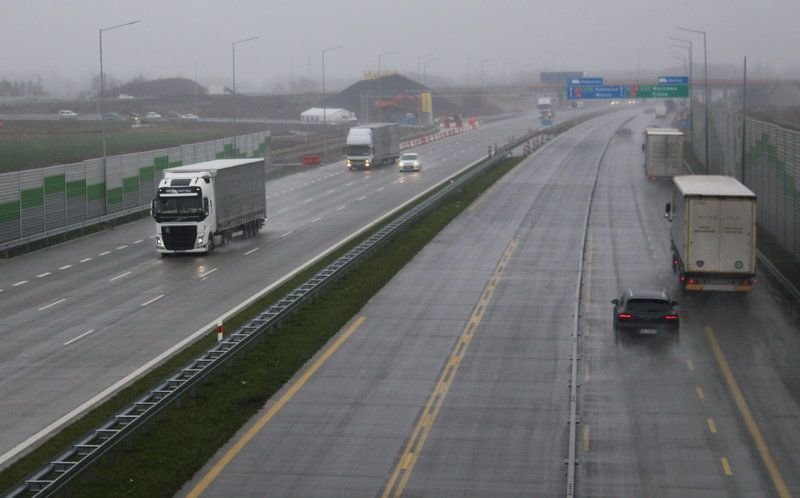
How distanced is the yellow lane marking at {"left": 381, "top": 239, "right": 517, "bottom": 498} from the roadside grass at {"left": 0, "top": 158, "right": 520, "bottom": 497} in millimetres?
3499

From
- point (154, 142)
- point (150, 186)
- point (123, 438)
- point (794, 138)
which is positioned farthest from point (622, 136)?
point (123, 438)

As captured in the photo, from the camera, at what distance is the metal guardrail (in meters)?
18.4

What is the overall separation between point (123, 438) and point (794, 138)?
34.9 meters

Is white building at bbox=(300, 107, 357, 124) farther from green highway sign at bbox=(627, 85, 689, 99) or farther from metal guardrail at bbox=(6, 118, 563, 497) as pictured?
metal guardrail at bbox=(6, 118, 563, 497)

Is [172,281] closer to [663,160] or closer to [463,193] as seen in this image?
[463,193]

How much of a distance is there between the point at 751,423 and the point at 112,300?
71.3ft

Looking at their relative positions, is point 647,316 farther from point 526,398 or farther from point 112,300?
point 112,300

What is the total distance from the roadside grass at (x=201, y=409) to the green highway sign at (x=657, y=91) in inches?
3342

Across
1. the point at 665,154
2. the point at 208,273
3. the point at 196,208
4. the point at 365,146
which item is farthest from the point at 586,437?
the point at 365,146

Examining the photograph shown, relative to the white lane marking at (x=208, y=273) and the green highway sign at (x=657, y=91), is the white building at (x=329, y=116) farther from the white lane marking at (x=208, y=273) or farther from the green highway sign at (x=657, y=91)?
the white lane marking at (x=208, y=273)

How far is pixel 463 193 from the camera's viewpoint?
72125mm

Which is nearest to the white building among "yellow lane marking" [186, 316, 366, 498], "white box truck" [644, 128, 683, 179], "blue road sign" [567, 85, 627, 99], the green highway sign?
"blue road sign" [567, 85, 627, 99]

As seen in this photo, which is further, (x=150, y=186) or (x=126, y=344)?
(x=150, y=186)

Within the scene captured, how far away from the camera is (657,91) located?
12062 centimetres
